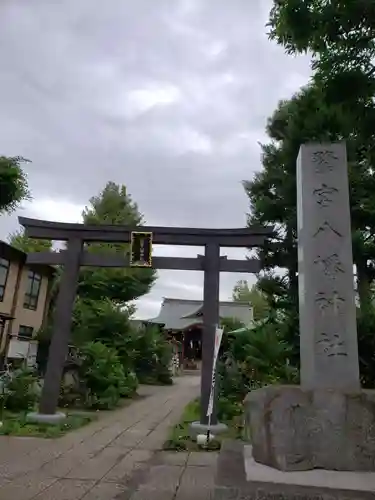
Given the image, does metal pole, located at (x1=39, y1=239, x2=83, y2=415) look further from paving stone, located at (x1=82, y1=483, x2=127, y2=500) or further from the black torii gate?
paving stone, located at (x1=82, y1=483, x2=127, y2=500)

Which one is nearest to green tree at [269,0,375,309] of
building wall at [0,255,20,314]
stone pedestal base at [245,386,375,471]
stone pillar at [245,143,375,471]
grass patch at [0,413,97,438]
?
stone pillar at [245,143,375,471]

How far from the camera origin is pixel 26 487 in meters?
4.64

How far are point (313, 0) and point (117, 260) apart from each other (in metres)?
6.53

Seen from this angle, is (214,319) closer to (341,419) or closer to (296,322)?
(296,322)

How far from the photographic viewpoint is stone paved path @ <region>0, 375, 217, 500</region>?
180 inches

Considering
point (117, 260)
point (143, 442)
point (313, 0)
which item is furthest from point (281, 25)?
point (143, 442)

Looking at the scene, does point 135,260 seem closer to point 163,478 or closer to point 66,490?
point 163,478

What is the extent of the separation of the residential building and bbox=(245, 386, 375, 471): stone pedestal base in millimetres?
12669

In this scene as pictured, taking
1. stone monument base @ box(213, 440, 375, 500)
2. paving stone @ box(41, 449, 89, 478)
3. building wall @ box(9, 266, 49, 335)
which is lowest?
paving stone @ box(41, 449, 89, 478)

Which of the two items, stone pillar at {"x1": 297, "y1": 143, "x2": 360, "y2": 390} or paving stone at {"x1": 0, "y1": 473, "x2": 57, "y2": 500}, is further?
paving stone at {"x1": 0, "y1": 473, "x2": 57, "y2": 500}

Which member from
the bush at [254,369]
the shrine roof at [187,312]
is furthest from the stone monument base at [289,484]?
the shrine roof at [187,312]

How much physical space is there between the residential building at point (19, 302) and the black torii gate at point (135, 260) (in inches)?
239

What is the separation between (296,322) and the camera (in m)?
10.2

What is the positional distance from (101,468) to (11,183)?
850 centimetres
